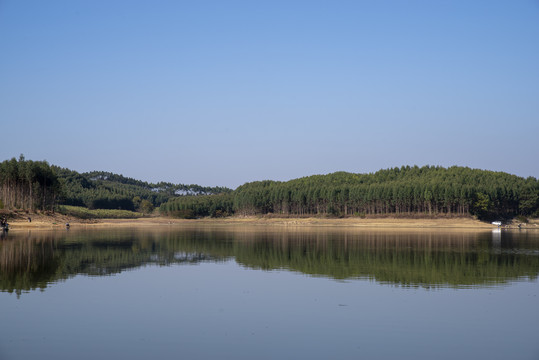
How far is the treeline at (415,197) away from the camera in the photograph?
134500mm

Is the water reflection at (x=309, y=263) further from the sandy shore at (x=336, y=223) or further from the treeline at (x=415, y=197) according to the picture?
the treeline at (x=415, y=197)

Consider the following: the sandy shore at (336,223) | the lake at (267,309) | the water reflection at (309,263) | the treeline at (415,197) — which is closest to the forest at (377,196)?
the treeline at (415,197)

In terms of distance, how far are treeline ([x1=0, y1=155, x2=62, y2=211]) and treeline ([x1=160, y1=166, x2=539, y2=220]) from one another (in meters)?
87.2

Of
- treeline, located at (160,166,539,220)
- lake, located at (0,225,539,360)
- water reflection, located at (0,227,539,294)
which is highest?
treeline, located at (160,166,539,220)

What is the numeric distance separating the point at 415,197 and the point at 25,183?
9562cm

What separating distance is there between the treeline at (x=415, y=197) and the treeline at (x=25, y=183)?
87188mm

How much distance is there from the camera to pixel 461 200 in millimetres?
129500

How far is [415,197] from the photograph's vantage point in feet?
462

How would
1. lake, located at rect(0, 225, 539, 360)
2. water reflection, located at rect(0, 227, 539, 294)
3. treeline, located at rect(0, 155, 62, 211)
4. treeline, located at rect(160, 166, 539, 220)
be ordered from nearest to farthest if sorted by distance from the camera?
lake, located at rect(0, 225, 539, 360)
water reflection, located at rect(0, 227, 539, 294)
treeline, located at rect(0, 155, 62, 211)
treeline, located at rect(160, 166, 539, 220)

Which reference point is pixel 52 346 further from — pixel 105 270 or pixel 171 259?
pixel 171 259

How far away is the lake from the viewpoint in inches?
564

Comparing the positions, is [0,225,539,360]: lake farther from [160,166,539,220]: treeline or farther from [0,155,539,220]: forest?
[160,166,539,220]: treeline

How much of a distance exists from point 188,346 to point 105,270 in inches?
685

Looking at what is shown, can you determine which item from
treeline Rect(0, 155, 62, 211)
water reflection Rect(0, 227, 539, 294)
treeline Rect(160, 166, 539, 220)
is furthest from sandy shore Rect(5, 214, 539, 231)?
water reflection Rect(0, 227, 539, 294)
